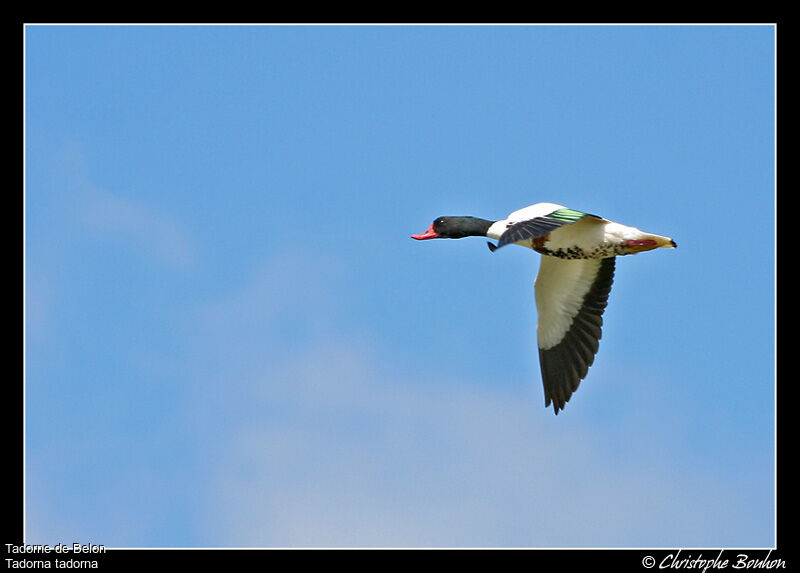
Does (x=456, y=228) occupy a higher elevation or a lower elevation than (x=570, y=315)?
higher

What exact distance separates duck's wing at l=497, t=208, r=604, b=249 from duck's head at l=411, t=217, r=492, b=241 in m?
1.09

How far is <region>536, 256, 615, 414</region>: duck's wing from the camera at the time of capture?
1688cm

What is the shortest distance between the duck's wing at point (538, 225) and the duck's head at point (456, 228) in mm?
1089

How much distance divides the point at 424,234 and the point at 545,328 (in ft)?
6.81

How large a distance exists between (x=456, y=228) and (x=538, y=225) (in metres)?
2.44

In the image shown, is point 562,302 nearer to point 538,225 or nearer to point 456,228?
point 456,228

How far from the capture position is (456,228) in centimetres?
1664

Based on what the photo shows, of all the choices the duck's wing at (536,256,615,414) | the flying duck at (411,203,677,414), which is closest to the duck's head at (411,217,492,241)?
the flying duck at (411,203,677,414)

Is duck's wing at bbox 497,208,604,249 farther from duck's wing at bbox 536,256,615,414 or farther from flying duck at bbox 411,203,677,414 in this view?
duck's wing at bbox 536,256,615,414

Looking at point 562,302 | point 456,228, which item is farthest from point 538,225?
point 562,302

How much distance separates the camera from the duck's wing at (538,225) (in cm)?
1365
